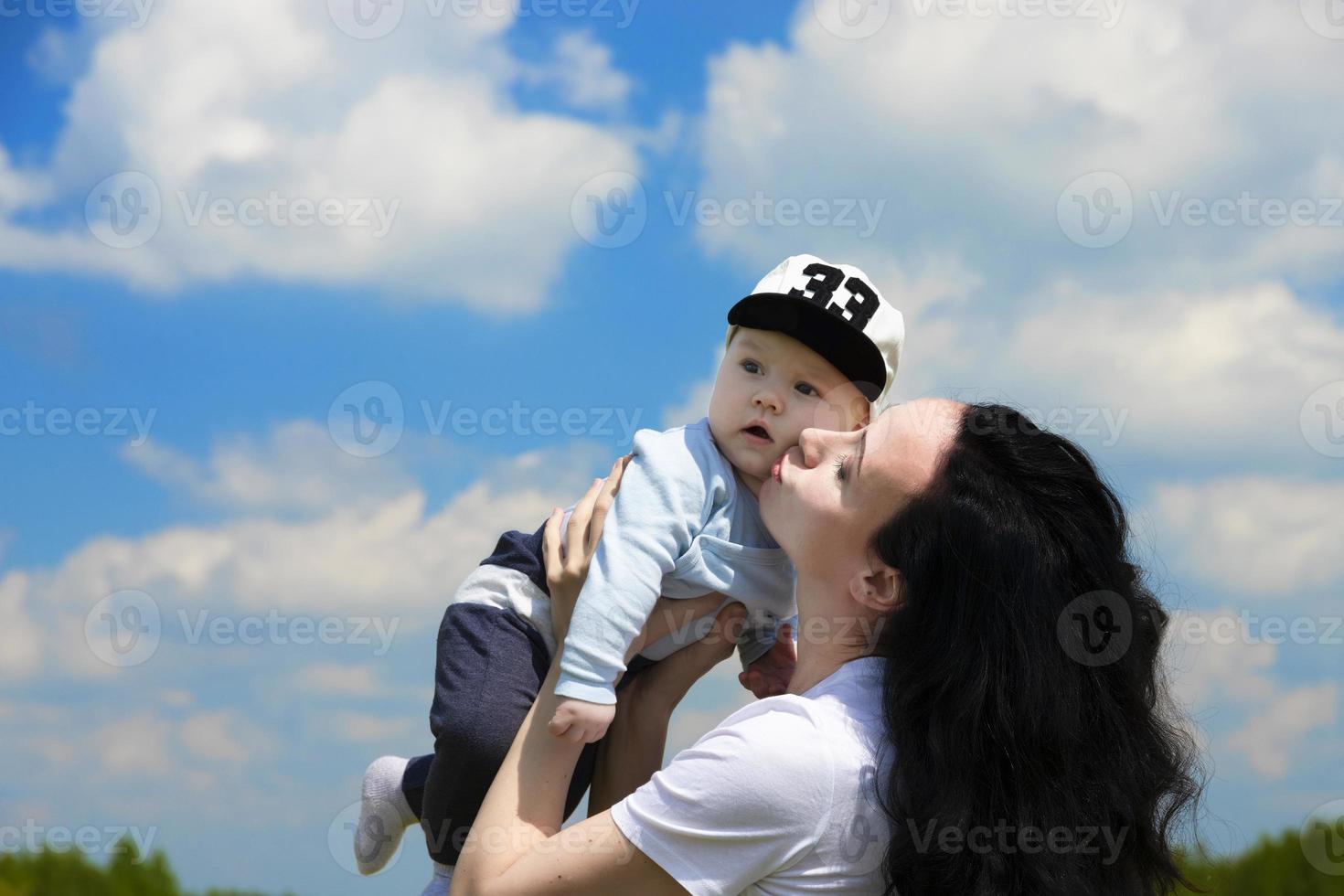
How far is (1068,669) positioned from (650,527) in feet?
3.62

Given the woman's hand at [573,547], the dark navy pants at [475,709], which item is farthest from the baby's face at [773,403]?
the dark navy pants at [475,709]

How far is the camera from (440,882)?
11.0 ft

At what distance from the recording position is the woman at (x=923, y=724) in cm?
247

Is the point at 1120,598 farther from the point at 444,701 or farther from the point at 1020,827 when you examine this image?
the point at 444,701

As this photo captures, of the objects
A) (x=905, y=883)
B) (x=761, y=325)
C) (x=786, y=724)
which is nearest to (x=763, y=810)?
(x=786, y=724)

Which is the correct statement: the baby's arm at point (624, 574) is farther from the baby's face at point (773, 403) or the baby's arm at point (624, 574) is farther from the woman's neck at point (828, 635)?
the woman's neck at point (828, 635)

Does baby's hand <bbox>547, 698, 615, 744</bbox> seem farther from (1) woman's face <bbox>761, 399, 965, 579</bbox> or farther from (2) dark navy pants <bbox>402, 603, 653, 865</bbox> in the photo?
(1) woman's face <bbox>761, 399, 965, 579</bbox>

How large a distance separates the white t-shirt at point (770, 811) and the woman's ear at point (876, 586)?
40 centimetres

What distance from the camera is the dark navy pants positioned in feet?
10.3

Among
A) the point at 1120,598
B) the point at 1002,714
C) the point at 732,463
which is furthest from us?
the point at 732,463

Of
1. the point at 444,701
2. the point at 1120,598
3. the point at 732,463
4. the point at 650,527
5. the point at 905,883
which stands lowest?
the point at 905,883

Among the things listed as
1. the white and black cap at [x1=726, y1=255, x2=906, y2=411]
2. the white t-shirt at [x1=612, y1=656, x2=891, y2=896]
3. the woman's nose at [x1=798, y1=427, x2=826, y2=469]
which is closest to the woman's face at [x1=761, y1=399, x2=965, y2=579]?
the woman's nose at [x1=798, y1=427, x2=826, y2=469]

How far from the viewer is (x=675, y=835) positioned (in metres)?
2.46

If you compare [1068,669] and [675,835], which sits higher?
[1068,669]
